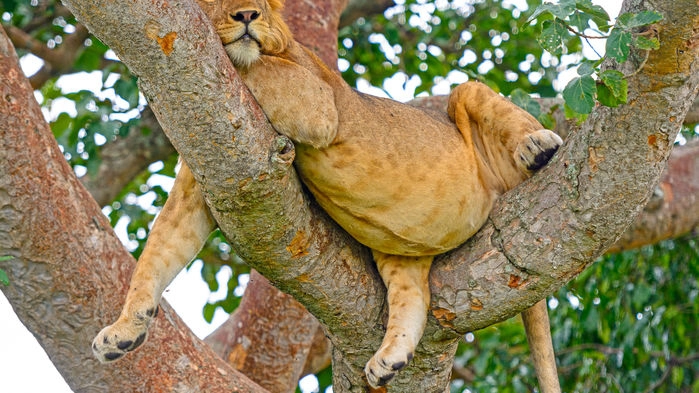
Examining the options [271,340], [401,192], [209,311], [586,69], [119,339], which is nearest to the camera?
[586,69]

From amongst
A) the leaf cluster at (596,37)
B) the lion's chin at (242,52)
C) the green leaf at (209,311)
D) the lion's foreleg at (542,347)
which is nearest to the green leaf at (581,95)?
the leaf cluster at (596,37)

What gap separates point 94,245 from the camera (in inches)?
145

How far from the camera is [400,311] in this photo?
3.44 metres

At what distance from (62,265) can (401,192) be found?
1279 millimetres

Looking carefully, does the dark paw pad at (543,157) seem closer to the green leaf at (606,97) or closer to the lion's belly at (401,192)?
the lion's belly at (401,192)

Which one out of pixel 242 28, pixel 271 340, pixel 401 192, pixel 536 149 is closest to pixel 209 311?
pixel 271 340

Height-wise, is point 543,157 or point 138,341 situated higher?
point 543,157

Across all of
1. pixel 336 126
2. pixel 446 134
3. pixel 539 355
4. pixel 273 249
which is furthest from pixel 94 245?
pixel 539 355

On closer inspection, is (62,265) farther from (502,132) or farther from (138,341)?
(502,132)

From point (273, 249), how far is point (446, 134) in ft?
2.86

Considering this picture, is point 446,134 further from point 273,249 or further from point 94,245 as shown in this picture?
point 94,245

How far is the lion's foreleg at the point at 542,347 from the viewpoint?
3779 mm

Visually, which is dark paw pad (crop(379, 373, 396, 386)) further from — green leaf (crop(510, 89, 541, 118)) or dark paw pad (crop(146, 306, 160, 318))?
green leaf (crop(510, 89, 541, 118))

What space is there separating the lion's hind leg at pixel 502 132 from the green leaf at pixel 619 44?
2.61 ft
